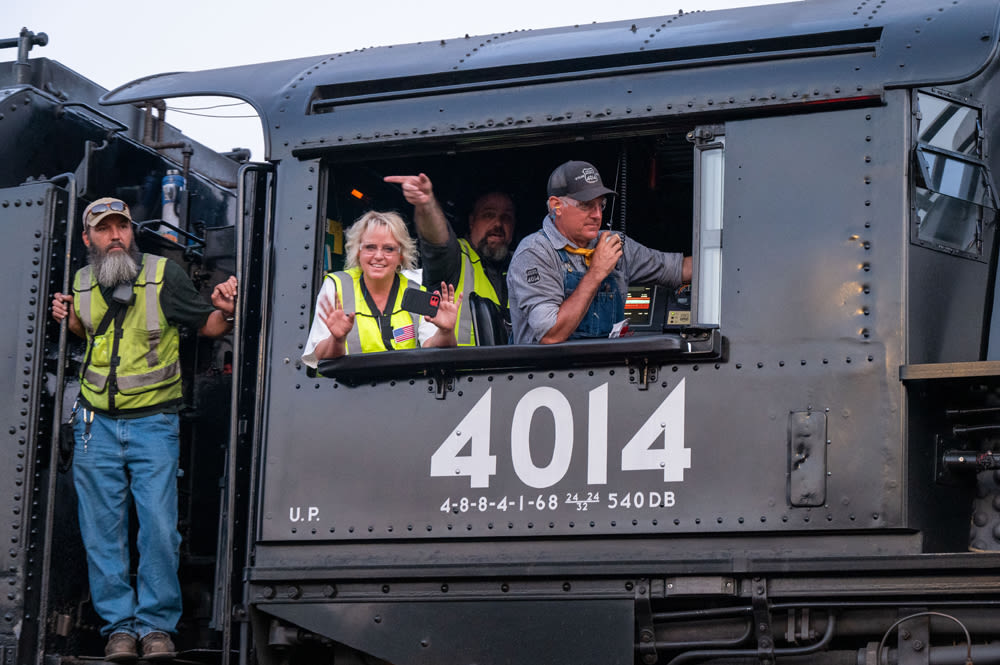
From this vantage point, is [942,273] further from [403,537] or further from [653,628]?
[403,537]

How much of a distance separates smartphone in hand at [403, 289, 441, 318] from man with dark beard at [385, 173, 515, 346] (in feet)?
1.21

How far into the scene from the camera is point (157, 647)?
19.4 feet

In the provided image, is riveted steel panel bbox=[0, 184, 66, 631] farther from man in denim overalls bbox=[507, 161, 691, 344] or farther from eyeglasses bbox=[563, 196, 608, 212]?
eyeglasses bbox=[563, 196, 608, 212]

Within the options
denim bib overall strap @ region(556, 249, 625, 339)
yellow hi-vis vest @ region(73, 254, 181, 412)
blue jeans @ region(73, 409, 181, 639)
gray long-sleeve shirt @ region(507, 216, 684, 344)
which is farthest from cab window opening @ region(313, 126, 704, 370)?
blue jeans @ region(73, 409, 181, 639)

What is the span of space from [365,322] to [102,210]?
1478 millimetres

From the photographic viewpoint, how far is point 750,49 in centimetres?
529

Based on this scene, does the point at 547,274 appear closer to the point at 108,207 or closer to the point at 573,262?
the point at 573,262

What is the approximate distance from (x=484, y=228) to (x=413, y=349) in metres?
1.32

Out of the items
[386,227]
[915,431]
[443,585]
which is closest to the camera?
[915,431]

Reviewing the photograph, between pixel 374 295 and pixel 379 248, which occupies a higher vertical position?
pixel 379 248

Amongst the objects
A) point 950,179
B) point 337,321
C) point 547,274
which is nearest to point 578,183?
point 547,274

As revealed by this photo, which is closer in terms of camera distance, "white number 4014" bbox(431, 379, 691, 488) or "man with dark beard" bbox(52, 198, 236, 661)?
"white number 4014" bbox(431, 379, 691, 488)

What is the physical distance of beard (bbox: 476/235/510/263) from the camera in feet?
21.4

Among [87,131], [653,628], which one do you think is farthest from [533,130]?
[87,131]
